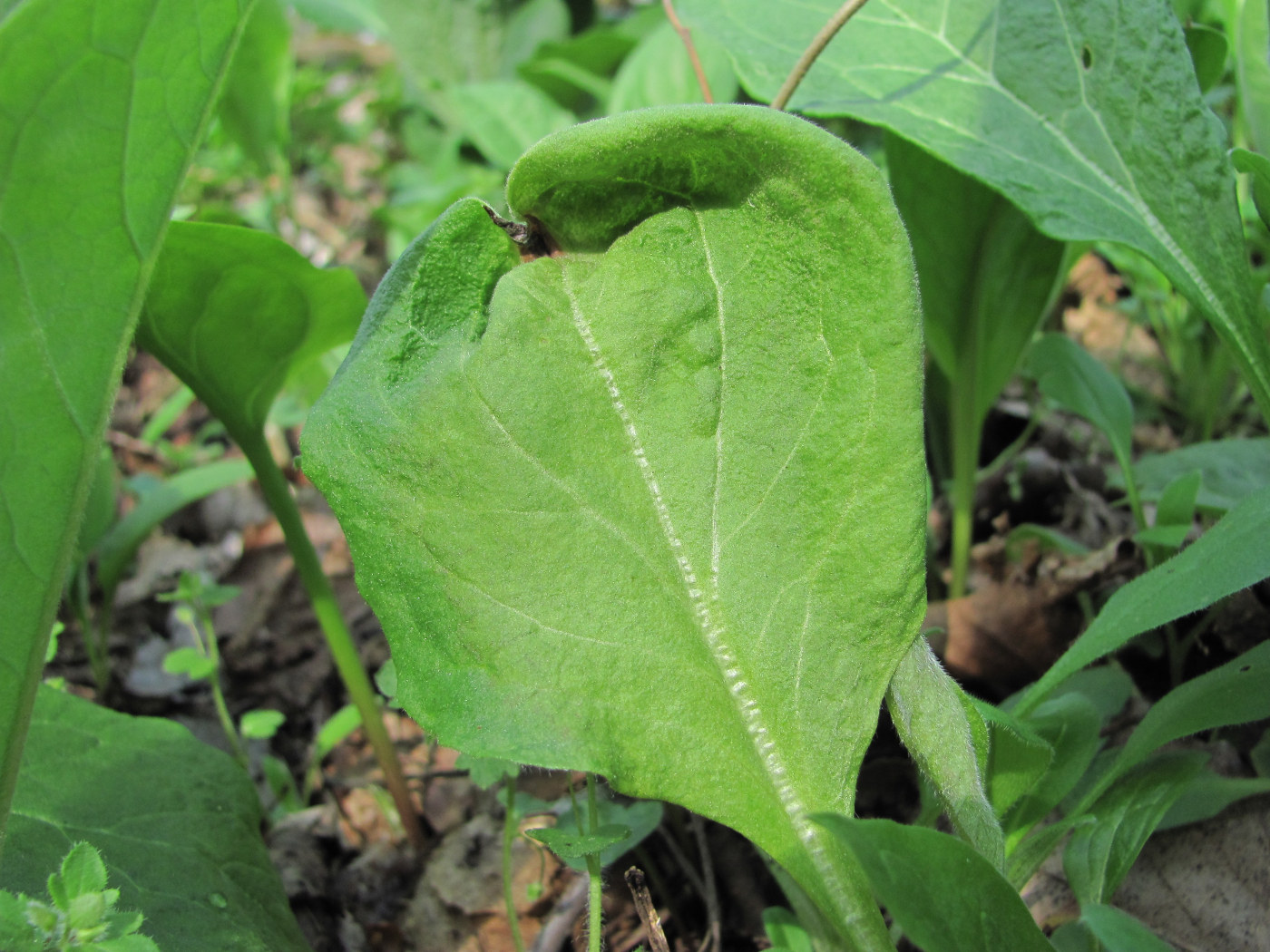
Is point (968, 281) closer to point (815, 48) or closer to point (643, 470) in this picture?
point (815, 48)

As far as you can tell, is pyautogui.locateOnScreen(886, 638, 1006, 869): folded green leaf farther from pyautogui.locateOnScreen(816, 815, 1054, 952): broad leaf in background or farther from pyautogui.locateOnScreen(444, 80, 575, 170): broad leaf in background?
pyautogui.locateOnScreen(444, 80, 575, 170): broad leaf in background

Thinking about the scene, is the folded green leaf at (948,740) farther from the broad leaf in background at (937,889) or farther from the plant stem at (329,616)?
the plant stem at (329,616)

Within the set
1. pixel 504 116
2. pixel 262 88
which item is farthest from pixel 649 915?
pixel 262 88

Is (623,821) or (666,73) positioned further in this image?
(666,73)

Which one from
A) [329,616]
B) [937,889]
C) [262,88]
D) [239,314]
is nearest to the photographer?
[937,889]

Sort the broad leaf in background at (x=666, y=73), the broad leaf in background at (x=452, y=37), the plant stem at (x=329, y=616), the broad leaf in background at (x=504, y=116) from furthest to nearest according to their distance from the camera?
1. the broad leaf in background at (x=452, y=37)
2. the broad leaf in background at (x=504, y=116)
3. the broad leaf in background at (x=666, y=73)
4. the plant stem at (x=329, y=616)

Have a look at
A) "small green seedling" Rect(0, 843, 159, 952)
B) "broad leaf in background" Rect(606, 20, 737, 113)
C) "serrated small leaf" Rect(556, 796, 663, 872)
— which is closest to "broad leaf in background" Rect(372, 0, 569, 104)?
"broad leaf in background" Rect(606, 20, 737, 113)

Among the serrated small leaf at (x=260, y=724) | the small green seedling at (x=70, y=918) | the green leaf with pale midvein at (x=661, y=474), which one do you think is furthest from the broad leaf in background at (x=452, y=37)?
the small green seedling at (x=70, y=918)
